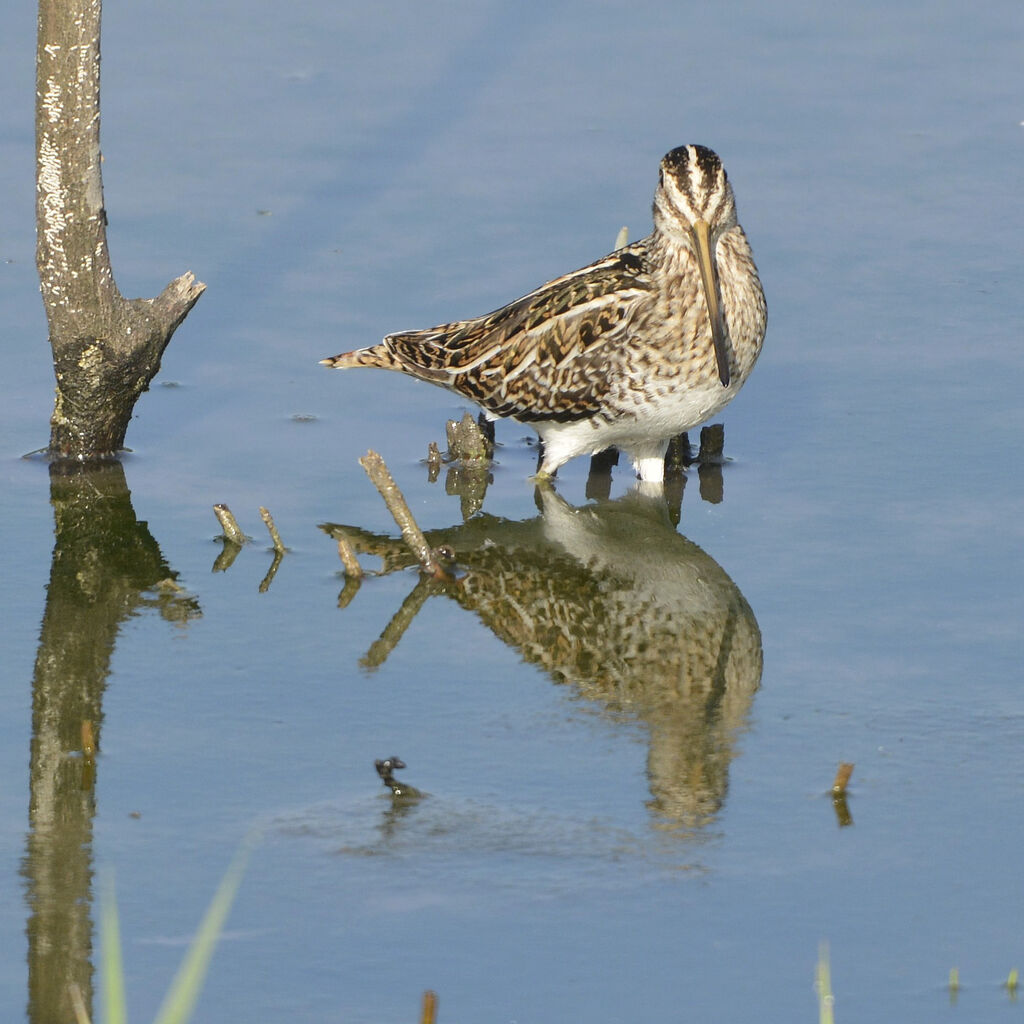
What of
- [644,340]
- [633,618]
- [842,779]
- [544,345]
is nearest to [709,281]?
[644,340]

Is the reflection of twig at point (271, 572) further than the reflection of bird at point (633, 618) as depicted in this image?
Yes

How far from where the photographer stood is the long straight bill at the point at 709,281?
9254mm

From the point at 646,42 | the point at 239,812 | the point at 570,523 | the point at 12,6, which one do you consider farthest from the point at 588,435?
the point at 12,6

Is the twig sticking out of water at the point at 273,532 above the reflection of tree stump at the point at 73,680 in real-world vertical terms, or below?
above

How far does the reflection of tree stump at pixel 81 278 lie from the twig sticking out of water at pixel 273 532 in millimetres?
1133

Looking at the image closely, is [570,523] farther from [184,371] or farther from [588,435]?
[184,371]

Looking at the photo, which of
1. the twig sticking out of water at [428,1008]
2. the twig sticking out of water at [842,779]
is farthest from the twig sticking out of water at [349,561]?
the twig sticking out of water at [428,1008]

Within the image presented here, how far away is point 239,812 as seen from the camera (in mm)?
6727

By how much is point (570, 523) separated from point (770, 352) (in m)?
2.23

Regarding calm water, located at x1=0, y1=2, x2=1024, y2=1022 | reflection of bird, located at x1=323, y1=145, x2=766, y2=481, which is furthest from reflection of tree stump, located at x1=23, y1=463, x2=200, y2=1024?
reflection of bird, located at x1=323, y1=145, x2=766, y2=481

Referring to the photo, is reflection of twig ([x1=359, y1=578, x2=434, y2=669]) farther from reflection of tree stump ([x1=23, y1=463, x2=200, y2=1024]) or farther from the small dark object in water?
the small dark object in water

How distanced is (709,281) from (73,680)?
132 inches

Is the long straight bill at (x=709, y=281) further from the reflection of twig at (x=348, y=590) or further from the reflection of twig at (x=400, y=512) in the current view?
the reflection of twig at (x=348, y=590)

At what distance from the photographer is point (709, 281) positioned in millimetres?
9258
